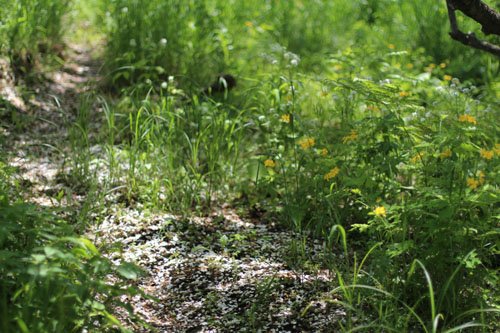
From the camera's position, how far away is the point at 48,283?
184cm

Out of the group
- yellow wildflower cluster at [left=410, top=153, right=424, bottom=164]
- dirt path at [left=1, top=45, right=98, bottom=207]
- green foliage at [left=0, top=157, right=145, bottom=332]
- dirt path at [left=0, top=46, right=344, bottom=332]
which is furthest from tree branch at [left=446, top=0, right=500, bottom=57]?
dirt path at [left=1, top=45, right=98, bottom=207]

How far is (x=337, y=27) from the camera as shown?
220 inches

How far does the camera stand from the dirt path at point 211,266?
7.88 feet

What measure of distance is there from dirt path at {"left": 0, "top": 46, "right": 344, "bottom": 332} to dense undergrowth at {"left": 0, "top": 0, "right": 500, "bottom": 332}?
0.34ft

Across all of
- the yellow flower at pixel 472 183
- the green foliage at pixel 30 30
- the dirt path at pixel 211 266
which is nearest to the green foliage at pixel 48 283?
the dirt path at pixel 211 266

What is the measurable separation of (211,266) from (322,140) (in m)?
0.86

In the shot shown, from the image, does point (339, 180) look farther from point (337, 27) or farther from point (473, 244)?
point (337, 27)

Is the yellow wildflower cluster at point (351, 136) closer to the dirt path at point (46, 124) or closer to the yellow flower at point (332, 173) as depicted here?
the yellow flower at point (332, 173)

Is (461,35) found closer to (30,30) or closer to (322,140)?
(322,140)

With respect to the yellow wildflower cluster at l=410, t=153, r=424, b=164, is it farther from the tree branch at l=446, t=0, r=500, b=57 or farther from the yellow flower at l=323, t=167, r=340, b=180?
the tree branch at l=446, t=0, r=500, b=57

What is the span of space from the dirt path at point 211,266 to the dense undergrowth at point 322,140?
0.34ft

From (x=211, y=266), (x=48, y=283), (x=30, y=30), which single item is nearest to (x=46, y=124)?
(x=30, y=30)

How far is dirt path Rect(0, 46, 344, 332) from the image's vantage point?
94.6 inches

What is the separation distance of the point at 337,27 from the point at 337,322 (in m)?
3.74
